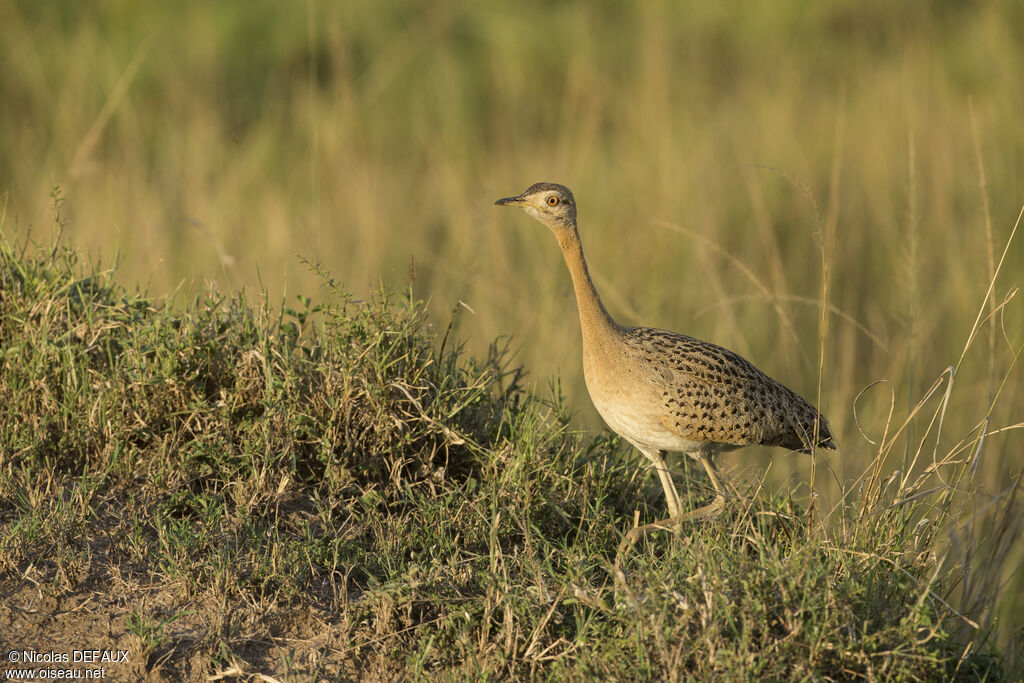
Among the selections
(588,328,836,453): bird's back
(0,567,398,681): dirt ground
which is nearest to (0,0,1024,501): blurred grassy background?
(588,328,836,453): bird's back

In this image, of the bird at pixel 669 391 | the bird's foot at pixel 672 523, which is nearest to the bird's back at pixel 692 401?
the bird at pixel 669 391

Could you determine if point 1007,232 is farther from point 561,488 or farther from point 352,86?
point 352,86

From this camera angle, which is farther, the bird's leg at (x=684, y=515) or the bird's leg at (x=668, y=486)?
the bird's leg at (x=668, y=486)

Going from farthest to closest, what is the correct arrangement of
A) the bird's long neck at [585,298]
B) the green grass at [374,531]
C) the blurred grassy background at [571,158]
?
1. the blurred grassy background at [571,158]
2. the bird's long neck at [585,298]
3. the green grass at [374,531]

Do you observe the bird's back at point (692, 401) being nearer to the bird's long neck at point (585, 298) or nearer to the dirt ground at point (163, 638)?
the bird's long neck at point (585, 298)

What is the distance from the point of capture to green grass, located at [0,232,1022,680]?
2.91m

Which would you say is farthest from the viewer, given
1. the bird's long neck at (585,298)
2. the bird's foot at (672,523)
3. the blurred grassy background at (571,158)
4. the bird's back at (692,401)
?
the blurred grassy background at (571,158)

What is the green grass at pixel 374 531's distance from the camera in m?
2.91

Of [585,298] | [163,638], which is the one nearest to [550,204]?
[585,298]

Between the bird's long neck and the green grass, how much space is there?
12.3 inches

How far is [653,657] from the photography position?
2.86 meters

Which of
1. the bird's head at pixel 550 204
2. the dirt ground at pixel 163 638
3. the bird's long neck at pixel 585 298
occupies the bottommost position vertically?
the dirt ground at pixel 163 638

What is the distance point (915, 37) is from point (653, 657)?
8.04m

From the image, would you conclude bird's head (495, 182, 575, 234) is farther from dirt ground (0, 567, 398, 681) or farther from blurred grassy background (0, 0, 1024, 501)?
dirt ground (0, 567, 398, 681)
